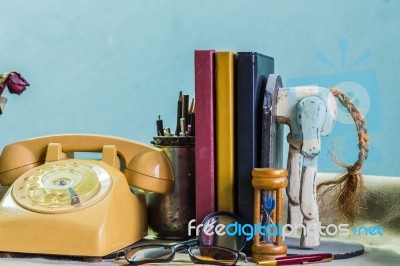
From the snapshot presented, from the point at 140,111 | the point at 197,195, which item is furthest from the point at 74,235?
the point at 140,111

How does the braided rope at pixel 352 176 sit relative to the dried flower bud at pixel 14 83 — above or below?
below

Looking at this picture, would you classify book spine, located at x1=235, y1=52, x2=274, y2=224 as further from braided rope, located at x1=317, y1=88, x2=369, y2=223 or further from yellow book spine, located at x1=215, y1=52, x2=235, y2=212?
braided rope, located at x1=317, y1=88, x2=369, y2=223

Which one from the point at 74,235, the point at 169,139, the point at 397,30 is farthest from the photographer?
the point at 397,30

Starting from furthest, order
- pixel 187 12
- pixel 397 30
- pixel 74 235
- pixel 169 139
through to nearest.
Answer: pixel 187 12 → pixel 397 30 → pixel 169 139 → pixel 74 235

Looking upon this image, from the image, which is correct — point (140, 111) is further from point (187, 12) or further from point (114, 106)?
point (187, 12)

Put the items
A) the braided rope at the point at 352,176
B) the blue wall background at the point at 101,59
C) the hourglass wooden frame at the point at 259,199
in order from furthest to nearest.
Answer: the blue wall background at the point at 101,59, the braided rope at the point at 352,176, the hourglass wooden frame at the point at 259,199

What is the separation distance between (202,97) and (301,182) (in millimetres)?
173

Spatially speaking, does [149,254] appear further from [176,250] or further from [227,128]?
[227,128]

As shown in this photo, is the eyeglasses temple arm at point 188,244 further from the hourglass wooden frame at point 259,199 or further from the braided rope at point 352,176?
the braided rope at point 352,176

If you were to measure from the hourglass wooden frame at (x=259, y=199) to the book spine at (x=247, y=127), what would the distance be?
0.14ft

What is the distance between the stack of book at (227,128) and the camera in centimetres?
95

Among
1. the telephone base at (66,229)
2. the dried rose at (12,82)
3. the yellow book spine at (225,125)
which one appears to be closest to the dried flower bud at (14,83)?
the dried rose at (12,82)

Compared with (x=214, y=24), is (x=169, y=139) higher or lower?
lower

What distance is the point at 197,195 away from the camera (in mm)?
987
